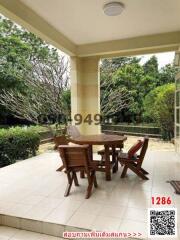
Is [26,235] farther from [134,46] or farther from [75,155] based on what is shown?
[134,46]

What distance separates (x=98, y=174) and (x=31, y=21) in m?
2.91

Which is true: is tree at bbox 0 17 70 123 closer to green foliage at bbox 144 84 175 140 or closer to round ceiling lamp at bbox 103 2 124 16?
green foliage at bbox 144 84 175 140

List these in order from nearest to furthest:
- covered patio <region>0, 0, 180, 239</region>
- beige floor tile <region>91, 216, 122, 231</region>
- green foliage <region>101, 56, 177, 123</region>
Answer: beige floor tile <region>91, 216, 122, 231</region> → covered patio <region>0, 0, 180, 239</region> → green foliage <region>101, 56, 177, 123</region>

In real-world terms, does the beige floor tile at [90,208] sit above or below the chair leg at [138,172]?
below

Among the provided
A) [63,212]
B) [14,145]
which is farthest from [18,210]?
[14,145]

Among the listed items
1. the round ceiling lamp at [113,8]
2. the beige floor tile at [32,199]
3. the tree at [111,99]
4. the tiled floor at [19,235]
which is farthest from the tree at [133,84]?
the tiled floor at [19,235]

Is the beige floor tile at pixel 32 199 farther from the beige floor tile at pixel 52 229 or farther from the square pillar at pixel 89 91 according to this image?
the square pillar at pixel 89 91

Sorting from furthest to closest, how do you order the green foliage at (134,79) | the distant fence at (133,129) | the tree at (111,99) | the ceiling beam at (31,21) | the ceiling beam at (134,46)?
the distant fence at (133,129)
the green foliage at (134,79)
the tree at (111,99)
the ceiling beam at (134,46)
the ceiling beam at (31,21)

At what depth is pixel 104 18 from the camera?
4.05 metres

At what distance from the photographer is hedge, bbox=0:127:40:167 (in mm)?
5453

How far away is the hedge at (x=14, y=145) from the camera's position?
5.45 meters

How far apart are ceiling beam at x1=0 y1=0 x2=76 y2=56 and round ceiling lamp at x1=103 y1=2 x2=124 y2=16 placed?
3.97ft

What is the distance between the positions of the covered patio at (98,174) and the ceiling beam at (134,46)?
2 cm

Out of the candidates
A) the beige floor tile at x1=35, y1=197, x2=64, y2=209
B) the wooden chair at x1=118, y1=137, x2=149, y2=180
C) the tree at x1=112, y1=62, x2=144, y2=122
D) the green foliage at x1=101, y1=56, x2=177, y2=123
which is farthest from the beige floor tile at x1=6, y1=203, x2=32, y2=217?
the tree at x1=112, y1=62, x2=144, y2=122
